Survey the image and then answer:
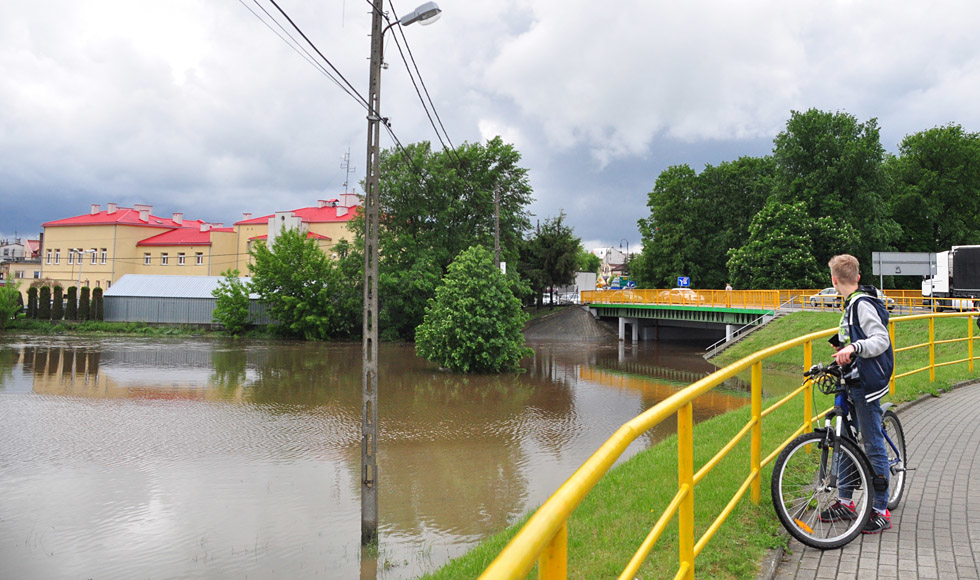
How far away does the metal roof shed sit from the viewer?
5631 centimetres

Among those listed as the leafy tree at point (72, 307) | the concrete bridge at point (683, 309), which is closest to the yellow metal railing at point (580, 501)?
the concrete bridge at point (683, 309)

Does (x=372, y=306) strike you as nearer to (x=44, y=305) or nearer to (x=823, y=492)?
(x=823, y=492)

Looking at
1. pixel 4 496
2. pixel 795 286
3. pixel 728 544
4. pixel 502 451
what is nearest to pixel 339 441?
pixel 502 451

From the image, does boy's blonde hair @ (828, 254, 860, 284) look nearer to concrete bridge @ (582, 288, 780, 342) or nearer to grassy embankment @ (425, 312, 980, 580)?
grassy embankment @ (425, 312, 980, 580)

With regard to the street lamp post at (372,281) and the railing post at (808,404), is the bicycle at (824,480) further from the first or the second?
the street lamp post at (372,281)

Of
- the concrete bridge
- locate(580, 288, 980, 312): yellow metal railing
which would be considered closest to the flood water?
the concrete bridge

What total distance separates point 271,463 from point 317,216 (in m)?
61.3

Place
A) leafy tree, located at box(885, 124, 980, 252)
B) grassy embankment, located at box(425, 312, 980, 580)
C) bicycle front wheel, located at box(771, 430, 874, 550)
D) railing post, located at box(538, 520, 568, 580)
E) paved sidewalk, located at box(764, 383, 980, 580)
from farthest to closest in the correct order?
leafy tree, located at box(885, 124, 980, 252), grassy embankment, located at box(425, 312, 980, 580), bicycle front wheel, located at box(771, 430, 874, 550), paved sidewalk, located at box(764, 383, 980, 580), railing post, located at box(538, 520, 568, 580)

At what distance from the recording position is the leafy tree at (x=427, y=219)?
154 ft

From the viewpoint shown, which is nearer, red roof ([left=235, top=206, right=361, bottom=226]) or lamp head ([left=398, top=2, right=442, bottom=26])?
lamp head ([left=398, top=2, right=442, bottom=26])

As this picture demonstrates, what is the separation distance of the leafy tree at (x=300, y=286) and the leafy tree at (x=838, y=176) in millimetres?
33980

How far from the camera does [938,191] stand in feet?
161

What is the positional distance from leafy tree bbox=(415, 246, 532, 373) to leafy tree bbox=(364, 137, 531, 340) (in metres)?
16.1

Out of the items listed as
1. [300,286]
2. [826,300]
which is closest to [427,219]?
[300,286]
